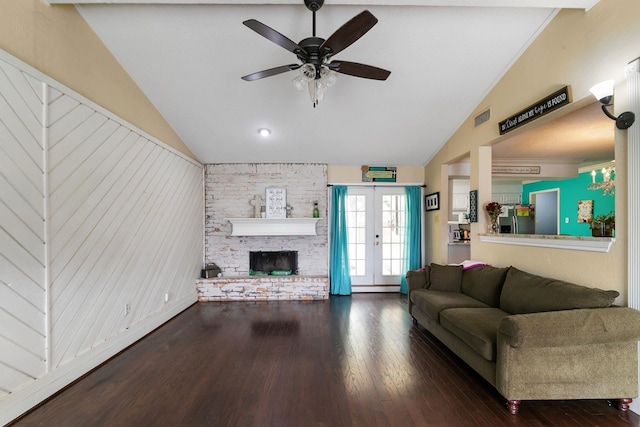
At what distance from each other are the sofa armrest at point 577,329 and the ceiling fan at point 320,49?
228 centimetres

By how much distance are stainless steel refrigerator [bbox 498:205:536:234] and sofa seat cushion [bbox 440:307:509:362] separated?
512 centimetres

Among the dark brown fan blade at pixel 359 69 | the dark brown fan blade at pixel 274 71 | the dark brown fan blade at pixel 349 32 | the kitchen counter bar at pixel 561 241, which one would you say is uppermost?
the dark brown fan blade at pixel 349 32

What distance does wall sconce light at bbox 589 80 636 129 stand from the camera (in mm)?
2182

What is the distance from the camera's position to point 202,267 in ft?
17.8

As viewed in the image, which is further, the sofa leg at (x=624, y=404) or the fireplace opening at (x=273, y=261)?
the fireplace opening at (x=273, y=261)

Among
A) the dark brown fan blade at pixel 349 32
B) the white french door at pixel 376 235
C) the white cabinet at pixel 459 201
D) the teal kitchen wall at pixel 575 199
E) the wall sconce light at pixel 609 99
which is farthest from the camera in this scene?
the white cabinet at pixel 459 201

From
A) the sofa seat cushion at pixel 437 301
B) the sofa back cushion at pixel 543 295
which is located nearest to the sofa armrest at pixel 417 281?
the sofa seat cushion at pixel 437 301

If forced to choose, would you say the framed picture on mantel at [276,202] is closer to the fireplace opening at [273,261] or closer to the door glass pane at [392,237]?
the fireplace opening at [273,261]

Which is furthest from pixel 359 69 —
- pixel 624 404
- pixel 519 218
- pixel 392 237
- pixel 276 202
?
pixel 519 218

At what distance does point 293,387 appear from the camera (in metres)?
2.43

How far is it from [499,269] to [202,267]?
4.75 metres

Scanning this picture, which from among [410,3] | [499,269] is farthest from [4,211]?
[499,269]

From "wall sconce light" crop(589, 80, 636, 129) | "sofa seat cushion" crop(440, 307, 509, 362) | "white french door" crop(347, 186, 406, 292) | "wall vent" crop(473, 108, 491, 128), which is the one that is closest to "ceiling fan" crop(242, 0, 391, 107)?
"wall sconce light" crop(589, 80, 636, 129)

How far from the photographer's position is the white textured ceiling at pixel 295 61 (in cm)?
283
